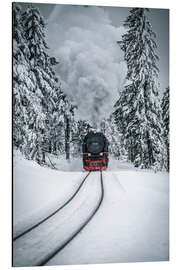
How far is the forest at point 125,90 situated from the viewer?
450 centimetres

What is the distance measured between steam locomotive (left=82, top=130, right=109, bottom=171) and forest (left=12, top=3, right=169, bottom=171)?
171 inches

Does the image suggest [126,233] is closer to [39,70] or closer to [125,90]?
[125,90]

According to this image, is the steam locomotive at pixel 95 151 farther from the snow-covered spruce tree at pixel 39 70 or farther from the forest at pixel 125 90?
the forest at pixel 125 90

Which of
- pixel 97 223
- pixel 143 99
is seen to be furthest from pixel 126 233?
pixel 143 99

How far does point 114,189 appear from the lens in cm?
566

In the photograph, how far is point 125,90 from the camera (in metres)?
5.39

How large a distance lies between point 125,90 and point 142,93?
575mm

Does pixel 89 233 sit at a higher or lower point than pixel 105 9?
lower
